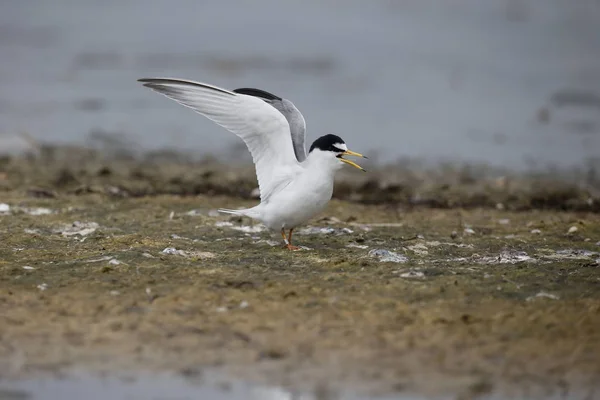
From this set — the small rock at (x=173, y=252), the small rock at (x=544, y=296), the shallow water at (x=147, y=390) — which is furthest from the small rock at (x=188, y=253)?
Answer: the small rock at (x=544, y=296)

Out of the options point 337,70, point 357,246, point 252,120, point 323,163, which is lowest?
point 357,246

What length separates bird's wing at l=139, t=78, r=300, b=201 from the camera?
22.0 feet

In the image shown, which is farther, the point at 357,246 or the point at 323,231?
the point at 323,231

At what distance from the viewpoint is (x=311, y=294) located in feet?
17.5

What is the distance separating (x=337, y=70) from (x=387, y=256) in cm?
999

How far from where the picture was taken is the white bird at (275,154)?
6.64 meters

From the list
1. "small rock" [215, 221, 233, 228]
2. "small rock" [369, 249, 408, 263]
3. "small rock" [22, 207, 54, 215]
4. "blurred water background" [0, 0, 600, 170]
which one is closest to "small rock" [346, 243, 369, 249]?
"small rock" [369, 249, 408, 263]

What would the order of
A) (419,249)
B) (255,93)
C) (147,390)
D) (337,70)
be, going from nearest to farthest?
(147,390) < (419,249) < (255,93) < (337,70)

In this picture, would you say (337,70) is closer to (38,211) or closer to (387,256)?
(38,211)

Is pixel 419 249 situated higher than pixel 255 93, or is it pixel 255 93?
pixel 255 93

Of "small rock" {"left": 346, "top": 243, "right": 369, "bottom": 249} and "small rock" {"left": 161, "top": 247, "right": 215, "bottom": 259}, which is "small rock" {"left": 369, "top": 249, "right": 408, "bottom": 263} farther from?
"small rock" {"left": 161, "top": 247, "right": 215, "bottom": 259}

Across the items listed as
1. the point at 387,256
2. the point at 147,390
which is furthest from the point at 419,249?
the point at 147,390

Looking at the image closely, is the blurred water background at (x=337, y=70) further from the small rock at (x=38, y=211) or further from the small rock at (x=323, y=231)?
the small rock at (x=323, y=231)

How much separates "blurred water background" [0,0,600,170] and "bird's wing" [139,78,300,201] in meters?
4.23
